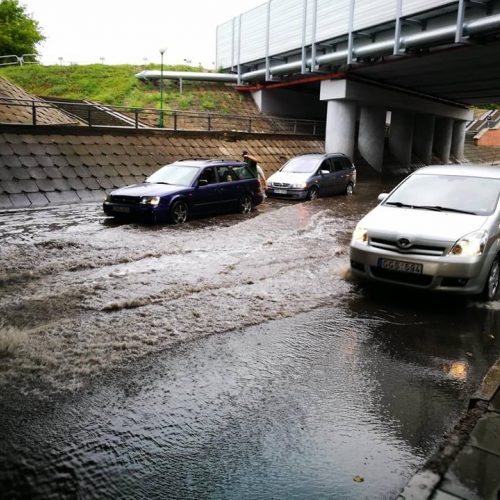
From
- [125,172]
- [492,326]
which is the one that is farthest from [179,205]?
[492,326]

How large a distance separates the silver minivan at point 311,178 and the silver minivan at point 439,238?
32.5 ft

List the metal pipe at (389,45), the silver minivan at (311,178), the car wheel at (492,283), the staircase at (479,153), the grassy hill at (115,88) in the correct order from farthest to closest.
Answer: the staircase at (479,153), the grassy hill at (115,88), the metal pipe at (389,45), the silver minivan at (311,178), the car wheel at (492,283)

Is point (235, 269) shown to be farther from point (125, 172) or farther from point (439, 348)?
point (125, 172)

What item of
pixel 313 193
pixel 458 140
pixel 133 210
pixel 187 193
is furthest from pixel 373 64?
pixel 458 140

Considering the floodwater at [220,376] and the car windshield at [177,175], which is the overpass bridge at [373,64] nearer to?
the car windshield at [177,175]

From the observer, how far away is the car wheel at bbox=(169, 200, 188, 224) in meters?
12.3

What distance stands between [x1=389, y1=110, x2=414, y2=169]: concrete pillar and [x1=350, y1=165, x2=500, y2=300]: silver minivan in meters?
27.9

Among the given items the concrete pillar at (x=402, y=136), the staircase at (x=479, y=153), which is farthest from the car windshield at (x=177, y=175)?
the staircase at (x=479, y=153)

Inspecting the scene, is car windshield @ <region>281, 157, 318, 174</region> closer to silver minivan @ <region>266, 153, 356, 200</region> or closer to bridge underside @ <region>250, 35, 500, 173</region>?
silver minivan @ <region>266, 153, 356, 200</region>

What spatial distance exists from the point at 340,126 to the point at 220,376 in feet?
79.1

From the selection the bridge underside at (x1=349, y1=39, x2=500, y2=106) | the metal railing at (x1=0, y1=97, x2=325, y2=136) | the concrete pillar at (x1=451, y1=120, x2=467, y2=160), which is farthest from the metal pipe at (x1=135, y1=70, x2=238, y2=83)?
the concrete pillar at (x1=451, y1=120, x2=467, y2=160)

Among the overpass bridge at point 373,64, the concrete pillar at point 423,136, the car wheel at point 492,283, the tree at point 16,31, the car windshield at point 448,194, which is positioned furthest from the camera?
the tree at point 16,31

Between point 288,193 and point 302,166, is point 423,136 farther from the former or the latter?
point 288,193

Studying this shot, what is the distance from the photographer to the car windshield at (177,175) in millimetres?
13070
